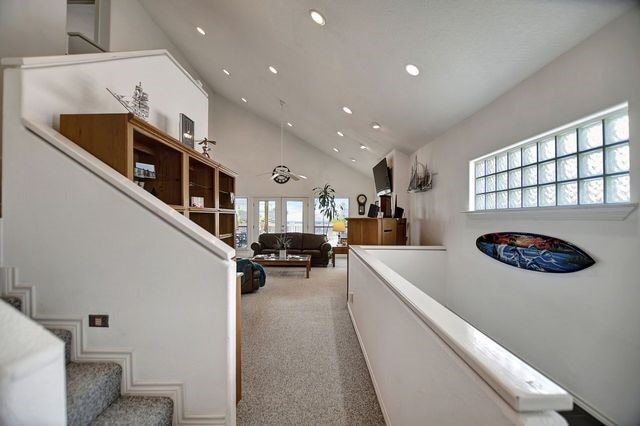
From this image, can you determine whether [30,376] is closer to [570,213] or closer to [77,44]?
[570,213]

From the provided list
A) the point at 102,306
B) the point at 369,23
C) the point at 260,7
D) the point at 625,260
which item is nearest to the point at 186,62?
the point at 260,7

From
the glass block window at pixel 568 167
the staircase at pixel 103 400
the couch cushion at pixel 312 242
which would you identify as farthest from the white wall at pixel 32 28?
the couch cushion at pixel 312 242

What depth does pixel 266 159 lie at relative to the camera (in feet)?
28.6

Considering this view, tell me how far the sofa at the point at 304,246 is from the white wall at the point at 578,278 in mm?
A: 4255

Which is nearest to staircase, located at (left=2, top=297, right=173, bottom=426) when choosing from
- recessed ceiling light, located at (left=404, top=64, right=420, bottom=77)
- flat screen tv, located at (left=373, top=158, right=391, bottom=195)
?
recessed ceiling light, located at (left=404, top=64, right=420, bottom=77)

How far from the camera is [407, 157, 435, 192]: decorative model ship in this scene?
441cm

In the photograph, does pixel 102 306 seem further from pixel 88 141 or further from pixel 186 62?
pixel 186 62

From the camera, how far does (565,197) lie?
214cm

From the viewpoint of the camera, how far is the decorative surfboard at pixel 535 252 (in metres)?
1.93

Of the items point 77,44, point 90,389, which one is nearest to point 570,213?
point 90,389

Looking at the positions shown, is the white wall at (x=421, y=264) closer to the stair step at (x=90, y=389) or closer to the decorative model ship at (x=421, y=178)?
the decorative model ship at (x=421, y=178)

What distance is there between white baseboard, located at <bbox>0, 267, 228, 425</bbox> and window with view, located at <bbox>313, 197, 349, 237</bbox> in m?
7.33

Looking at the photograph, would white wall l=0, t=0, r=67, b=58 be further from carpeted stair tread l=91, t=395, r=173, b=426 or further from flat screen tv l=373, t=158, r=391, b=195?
flat screen tv l=373, t=158, r=391, b=195

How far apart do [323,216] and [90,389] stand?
25.1 feet
